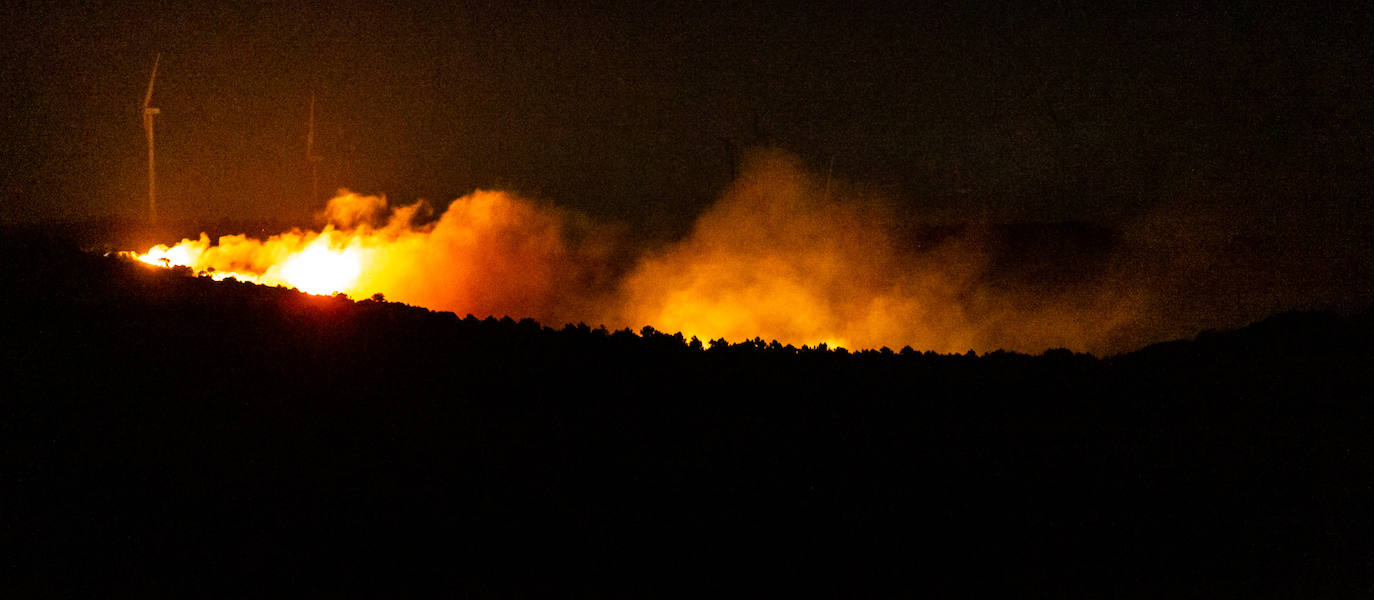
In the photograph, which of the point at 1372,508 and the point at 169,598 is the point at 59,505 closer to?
the point at 169,598

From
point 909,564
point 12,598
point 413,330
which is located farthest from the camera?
point 413,330

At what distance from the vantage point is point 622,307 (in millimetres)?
25781

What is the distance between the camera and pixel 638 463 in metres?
8.59

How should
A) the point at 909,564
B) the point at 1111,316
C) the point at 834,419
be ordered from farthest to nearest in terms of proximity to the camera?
1. the point at 1111,316
2. the point at 834,419
3. the point at 909,564

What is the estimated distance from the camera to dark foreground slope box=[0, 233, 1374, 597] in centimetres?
680

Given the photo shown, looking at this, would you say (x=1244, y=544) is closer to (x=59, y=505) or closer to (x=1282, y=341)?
(x=1282, y=341)

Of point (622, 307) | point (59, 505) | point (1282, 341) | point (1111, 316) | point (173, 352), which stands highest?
point (622, 307)

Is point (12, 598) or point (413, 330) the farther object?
point (413, 330)

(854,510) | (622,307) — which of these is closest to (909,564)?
(854,510)

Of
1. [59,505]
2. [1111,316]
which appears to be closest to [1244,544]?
[59,505]

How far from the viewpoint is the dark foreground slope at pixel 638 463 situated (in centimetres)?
680

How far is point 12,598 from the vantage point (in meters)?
6.05

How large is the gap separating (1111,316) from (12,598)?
23.9 metres

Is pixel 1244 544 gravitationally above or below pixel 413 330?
below
